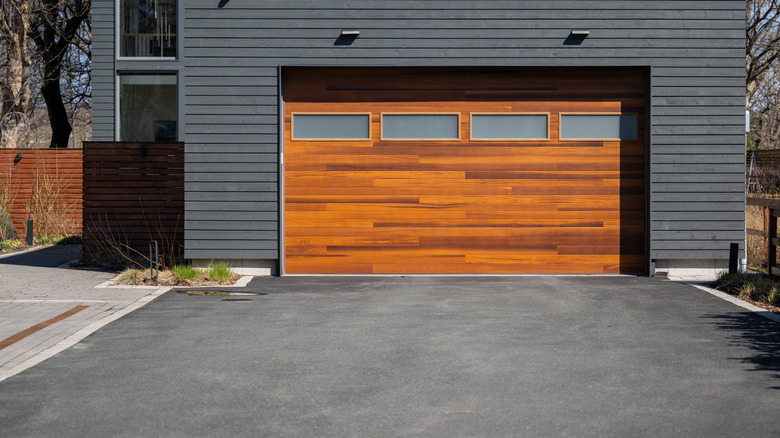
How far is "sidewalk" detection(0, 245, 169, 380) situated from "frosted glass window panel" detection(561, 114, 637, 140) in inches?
241

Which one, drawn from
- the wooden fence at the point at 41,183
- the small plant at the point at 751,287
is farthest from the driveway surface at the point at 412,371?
the wooden fence at the point at 41,183

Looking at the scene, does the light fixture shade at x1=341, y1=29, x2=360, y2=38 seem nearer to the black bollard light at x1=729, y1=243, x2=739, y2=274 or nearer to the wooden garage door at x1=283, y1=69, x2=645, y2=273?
the wooden garage door at x1=283, y1=69, x2=645, y2=273

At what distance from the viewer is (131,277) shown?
1121 centimetres

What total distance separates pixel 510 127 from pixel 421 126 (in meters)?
1.30

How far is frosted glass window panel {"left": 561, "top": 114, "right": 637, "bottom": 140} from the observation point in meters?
12.2

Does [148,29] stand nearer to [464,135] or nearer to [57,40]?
[464,135]

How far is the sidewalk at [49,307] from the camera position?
691 centimetres

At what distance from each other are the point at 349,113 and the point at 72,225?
29.3 ft

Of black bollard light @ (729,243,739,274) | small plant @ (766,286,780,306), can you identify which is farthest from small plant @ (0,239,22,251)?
small plant @ (766,286,780,306)

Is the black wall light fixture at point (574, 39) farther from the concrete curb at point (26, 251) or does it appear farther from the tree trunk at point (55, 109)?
the tree trunk at point (55, 109)

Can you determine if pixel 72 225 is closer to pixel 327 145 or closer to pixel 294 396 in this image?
pixel 327 145

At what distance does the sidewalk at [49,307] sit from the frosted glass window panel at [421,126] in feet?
13.0

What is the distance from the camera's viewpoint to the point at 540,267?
1221 centimetres

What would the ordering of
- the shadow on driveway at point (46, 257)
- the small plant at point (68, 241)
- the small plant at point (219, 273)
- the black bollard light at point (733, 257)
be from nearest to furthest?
the black bollard light at point (733, 257) → the small plant at point (219, 273) → the shadow on driveway at point (46, 257) → the small plant at point (68, 241)
